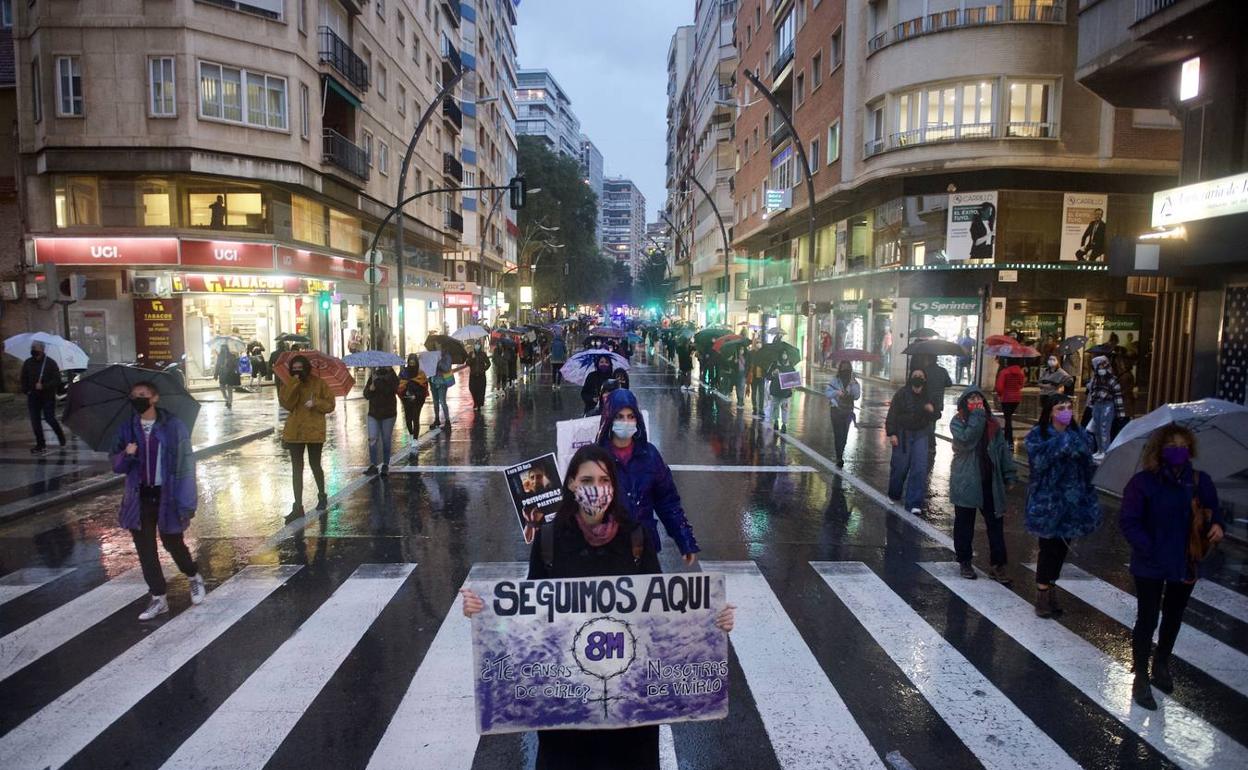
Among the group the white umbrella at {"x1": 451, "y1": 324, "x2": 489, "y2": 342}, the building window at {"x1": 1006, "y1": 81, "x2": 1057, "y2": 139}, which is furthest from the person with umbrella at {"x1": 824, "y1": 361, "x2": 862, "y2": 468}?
the building window at {"x1": 1006, "y1": 81, "x2": 1057, "y2": 139}

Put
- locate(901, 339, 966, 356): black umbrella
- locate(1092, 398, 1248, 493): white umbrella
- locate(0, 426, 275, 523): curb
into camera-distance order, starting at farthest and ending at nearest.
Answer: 1. locate(901, 339, 966, 356): black umbrella
2. locate(0, 426, 275, 523): curb
3. locate(1092, 398, 1248, 493): white umbrella

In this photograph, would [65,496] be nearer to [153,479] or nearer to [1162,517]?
[153,479]

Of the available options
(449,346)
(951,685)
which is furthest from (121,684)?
(449,346)

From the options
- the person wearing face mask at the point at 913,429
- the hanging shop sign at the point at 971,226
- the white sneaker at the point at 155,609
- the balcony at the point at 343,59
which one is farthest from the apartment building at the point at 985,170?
the white sneaker at the point at 155,609

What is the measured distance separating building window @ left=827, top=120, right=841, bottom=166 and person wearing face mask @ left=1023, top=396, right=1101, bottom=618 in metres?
25.5

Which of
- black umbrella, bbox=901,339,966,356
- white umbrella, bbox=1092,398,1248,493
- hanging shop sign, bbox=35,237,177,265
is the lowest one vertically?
white umbrella, bbox=1092,398,1248,493

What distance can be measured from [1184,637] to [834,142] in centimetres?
2747

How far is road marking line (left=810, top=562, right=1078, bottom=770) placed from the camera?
4484mm

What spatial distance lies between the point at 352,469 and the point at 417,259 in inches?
1273

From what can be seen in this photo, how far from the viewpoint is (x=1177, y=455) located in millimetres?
5113

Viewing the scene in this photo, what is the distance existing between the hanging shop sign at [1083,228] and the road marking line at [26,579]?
27511mm

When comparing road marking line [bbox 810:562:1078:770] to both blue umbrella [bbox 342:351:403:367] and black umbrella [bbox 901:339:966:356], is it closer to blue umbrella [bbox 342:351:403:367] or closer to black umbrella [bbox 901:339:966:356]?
black umbrella [bbox 901:339:966:356]

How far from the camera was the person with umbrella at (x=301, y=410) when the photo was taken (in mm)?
9484

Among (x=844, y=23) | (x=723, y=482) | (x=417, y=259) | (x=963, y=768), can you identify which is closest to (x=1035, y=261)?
(x=844, y=23)
